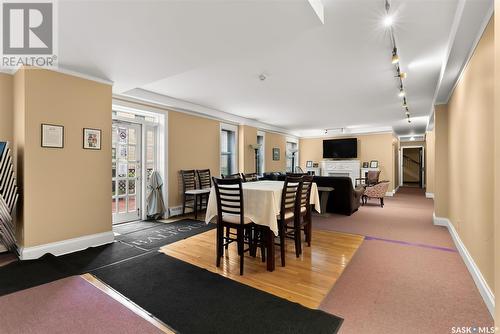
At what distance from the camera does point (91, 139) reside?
3365 mm

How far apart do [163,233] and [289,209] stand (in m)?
2.25

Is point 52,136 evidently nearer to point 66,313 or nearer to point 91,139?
point 91,139

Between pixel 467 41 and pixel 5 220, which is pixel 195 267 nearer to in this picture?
pixel 5 220

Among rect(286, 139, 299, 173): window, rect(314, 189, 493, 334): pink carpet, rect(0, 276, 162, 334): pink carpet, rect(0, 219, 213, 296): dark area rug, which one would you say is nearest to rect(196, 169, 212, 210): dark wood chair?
rect(0, 219, 213, 296): dark area rug

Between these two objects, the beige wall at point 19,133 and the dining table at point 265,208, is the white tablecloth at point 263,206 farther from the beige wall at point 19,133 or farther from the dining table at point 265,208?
the beige wall at point 19,133

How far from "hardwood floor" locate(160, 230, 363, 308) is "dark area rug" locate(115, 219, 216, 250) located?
229 mm

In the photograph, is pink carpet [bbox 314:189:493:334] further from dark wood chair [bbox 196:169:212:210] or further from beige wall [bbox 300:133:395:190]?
beige wall [bbox 300:133:395:190]

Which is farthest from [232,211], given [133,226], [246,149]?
[246,149]

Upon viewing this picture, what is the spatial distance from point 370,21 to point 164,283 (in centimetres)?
322

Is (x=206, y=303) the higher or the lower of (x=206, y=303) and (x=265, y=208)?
the lower

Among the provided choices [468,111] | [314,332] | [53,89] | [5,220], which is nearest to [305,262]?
[314,332]

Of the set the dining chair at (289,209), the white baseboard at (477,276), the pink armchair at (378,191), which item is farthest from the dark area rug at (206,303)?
the pink armchair at (378,191)

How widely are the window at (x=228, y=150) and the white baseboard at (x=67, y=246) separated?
391cm

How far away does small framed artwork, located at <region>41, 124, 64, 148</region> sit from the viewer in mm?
2957
